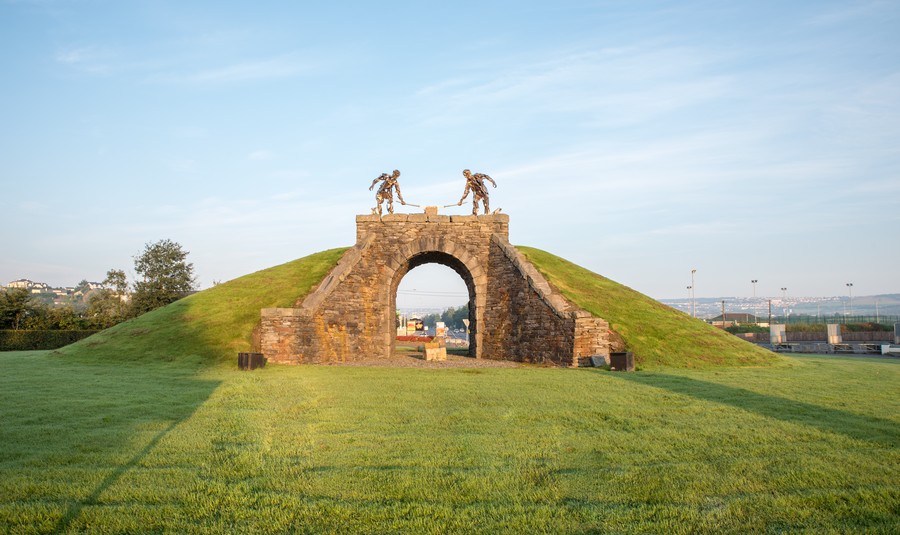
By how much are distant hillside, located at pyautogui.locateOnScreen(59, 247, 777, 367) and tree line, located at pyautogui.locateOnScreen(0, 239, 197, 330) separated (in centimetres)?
1733

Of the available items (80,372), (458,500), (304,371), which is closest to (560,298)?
(304,371)

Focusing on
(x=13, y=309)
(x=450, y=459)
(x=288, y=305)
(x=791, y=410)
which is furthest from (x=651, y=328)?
(x=13, y=309)

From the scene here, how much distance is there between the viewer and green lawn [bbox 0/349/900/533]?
5.09 m

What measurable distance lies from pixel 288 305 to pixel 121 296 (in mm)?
36173

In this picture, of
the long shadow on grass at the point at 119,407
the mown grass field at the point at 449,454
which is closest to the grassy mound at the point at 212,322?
the long shadow on grass at the point at 119,407

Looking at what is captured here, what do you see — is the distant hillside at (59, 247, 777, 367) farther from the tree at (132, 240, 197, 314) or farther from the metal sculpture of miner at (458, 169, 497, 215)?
the tree at (132, 240, 197, 314)

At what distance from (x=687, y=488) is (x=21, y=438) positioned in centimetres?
787

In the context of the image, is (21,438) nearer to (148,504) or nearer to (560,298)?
(148,504)

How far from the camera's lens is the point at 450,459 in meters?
6.89

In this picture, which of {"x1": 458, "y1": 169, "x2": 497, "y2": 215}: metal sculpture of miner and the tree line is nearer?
{"x1": 458, "y1": 169, "x2": 497, "y2": 215}: metal sculpture of miner

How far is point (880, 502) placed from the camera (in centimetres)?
534

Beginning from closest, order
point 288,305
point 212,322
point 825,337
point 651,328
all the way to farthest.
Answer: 1. point 651,328
2. point 288,305
3. point 212,322
4. point 825,337

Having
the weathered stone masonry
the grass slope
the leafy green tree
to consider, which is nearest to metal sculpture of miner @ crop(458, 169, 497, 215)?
the weathered stone masonry

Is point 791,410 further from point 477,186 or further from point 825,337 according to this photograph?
point 825,337
